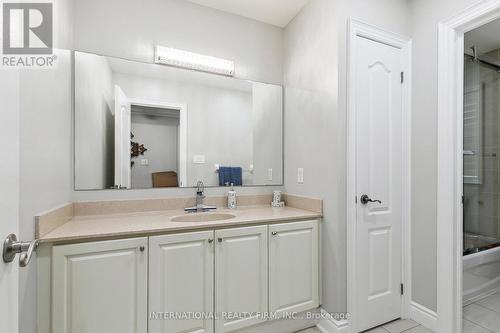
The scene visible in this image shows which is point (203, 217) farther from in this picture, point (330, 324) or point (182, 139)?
point (330, 324)

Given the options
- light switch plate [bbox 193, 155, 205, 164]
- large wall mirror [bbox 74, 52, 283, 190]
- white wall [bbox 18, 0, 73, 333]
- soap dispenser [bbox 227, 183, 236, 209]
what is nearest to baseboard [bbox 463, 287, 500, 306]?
large wall mirror [bbox 74, 52, 283, 190]

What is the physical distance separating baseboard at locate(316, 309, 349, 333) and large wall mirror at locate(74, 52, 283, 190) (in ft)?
3.87

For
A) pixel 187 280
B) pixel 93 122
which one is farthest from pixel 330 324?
pixel 93 122

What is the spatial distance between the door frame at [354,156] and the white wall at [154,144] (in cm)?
140

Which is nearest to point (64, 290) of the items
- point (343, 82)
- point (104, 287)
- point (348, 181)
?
point (104, 287)

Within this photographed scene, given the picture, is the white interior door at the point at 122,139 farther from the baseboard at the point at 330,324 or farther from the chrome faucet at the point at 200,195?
the baseboard at the point at 330,324

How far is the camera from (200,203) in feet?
6.91

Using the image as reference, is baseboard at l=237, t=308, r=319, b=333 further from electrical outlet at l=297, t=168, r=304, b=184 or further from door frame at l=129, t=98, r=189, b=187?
door frame at l=129, t=98, r=189, b=187

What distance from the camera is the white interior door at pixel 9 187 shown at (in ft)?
2.03

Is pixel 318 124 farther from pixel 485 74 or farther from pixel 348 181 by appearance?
pixel 485 74

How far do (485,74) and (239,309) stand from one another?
3.54 meters

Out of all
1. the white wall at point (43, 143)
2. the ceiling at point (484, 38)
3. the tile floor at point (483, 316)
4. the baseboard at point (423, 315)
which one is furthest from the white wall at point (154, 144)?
the ceiling at point (484, 38)

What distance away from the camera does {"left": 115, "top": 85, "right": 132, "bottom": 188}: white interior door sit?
6.32 feet

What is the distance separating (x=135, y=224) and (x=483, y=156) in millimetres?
3588
